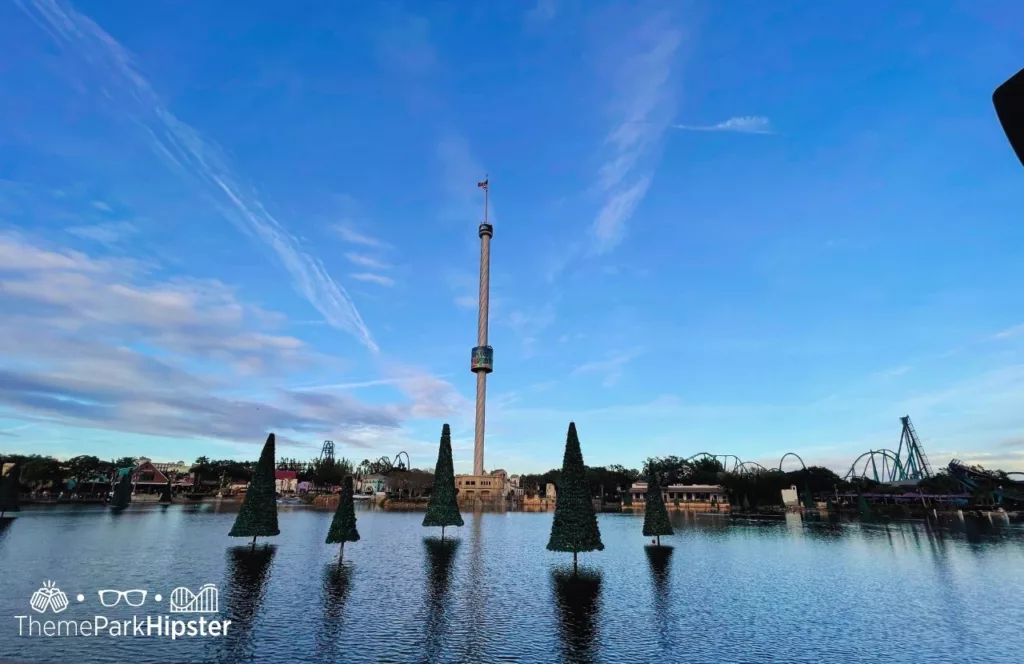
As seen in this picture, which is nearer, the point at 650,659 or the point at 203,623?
the point at 650,659

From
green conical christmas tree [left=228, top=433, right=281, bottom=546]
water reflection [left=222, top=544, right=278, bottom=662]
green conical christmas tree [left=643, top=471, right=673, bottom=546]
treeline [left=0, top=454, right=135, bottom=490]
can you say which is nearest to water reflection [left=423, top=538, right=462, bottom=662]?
water reflection [left=222, top=544, right=278, bottom=662]

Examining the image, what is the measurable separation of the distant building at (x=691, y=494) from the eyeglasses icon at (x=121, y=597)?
15025cm

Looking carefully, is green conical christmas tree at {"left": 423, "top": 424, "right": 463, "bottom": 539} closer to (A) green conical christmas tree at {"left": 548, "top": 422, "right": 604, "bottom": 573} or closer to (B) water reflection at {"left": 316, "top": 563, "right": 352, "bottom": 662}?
(B) water reflection at {"left": 316, "top": 563, "right": 352, "bottom": 662}

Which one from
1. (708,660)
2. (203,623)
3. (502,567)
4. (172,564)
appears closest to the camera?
(708,660)

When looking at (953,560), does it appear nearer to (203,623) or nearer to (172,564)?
(203,623)

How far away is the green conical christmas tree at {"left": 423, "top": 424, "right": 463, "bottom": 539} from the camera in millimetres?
57812

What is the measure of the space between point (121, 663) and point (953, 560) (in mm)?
65331

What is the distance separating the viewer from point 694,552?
5428 cm

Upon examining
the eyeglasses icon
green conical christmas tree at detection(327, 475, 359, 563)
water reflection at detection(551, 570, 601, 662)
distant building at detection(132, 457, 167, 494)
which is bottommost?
water reflection at detection(551, 570, 601, 662)

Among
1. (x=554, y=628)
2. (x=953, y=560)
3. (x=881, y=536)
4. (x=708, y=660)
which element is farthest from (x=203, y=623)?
(x=881, y=536)

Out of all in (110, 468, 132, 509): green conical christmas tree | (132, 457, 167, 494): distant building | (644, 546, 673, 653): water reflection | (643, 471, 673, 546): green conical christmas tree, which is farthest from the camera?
(132, 457, 167, 494): distant building

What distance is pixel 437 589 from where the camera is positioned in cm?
3462

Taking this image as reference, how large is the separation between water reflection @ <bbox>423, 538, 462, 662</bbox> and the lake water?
18 cm

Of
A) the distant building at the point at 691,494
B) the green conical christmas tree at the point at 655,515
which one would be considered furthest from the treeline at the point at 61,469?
the distant building at the point at 691,494
